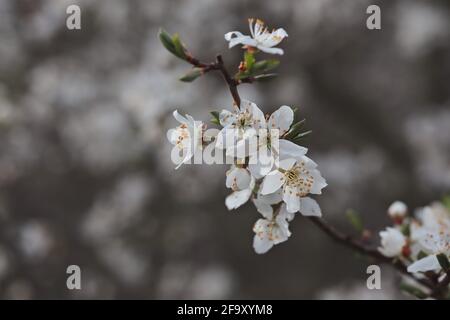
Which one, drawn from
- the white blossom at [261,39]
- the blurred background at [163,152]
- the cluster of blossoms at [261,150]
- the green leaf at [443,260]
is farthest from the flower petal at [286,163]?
the blurred background at [163,152]

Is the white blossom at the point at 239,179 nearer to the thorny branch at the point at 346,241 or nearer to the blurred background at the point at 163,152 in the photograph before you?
the thorny branch at the point at 346,241

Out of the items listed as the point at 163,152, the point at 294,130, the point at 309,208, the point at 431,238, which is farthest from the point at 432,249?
the point at 163,152

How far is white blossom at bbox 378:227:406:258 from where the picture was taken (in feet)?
4.27

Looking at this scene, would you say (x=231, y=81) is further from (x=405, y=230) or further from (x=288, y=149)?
(x=405, y=230)

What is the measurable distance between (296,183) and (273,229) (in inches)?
5.2

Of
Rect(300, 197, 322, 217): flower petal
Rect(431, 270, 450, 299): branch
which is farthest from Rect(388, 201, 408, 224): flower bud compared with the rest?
Rect(300, 197, 322, 217): flower petal

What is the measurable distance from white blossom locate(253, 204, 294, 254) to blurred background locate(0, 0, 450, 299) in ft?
4.29

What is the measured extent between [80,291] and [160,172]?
828mm

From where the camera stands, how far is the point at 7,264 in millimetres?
2770

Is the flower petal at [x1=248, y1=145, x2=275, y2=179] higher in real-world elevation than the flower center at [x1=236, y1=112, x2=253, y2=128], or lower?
lower

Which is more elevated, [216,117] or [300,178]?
[216,117]

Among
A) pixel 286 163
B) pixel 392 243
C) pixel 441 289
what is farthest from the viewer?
pixel 392 243

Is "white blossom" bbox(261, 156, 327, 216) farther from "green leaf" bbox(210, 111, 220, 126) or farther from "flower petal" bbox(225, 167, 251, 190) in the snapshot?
"green leaf" bbox(210, 111, 220, 126)

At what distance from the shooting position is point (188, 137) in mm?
1093
